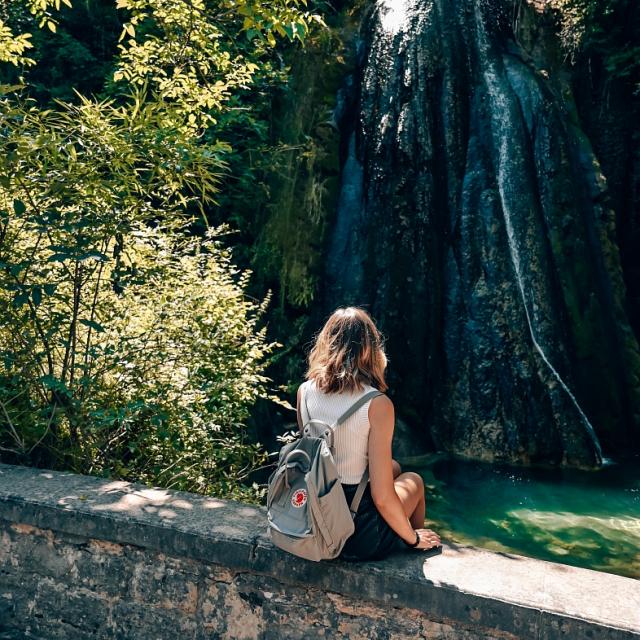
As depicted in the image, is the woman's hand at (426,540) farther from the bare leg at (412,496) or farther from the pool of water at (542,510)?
the pool of water at (542,510)

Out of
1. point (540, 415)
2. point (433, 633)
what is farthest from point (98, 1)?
point (433, 633)

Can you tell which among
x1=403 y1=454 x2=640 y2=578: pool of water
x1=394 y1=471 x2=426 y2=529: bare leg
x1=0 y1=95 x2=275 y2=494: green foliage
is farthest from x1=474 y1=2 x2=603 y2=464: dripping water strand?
x1=394 y1=471 x2=426 y2=529: bare leg

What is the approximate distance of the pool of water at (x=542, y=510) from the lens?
6.32 metres

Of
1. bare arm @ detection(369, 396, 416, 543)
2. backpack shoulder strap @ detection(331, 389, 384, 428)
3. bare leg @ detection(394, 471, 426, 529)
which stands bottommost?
bare leg @ detection(394, 471, 426, 529)

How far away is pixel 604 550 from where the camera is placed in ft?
20.7

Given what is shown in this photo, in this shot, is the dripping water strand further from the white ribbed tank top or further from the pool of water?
the white ribbed tank top

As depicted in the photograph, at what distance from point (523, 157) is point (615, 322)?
249cm

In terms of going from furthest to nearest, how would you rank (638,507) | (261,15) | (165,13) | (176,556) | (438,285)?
(438,285)
(638,507)
(165,13)
(261,15)
(176,556)

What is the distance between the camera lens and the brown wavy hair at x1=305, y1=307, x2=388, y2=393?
269 cm

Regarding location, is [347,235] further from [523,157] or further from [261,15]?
[261,15]

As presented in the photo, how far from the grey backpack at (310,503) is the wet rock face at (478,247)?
6.60 metres

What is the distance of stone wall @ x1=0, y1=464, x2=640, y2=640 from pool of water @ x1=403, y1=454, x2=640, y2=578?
3.83 metres

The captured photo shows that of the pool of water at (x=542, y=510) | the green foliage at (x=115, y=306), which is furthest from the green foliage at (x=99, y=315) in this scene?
the pool of water at (x=542, y=510)

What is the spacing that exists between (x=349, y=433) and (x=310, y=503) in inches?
11.9
